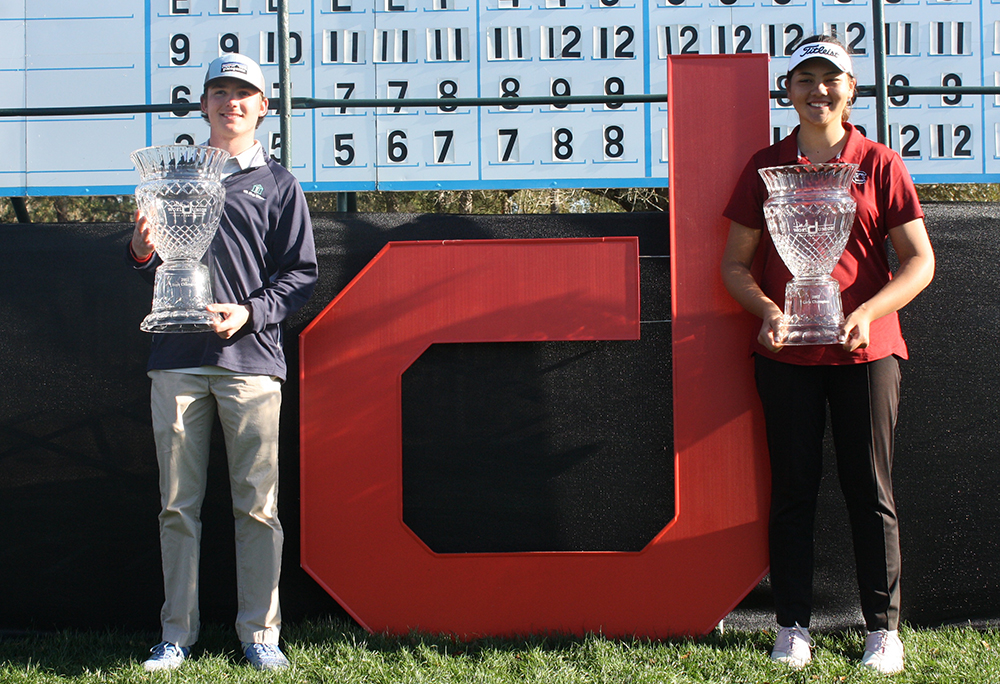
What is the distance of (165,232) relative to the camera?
2.34 meters

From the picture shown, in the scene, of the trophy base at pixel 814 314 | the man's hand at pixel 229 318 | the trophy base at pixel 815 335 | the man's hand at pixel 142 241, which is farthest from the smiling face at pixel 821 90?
the man's hand at pixel 142 241

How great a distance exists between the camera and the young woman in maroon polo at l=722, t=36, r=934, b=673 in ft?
7.77

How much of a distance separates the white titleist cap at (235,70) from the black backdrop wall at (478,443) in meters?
0.52

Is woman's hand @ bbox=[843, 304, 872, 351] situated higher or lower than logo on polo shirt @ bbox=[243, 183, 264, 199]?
lower

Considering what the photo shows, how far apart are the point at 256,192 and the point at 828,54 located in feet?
5.38

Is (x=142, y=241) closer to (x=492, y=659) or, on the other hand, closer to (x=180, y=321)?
(x=180, y=321)

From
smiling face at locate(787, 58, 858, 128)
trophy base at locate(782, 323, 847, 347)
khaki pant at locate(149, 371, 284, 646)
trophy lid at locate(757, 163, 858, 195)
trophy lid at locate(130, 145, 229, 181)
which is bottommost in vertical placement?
khaki pant at locate(149, 371, 284, 646)

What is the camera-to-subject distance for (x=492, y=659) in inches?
97.7

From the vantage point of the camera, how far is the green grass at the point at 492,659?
233cm

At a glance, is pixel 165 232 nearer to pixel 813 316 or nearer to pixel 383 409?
pixel 383 409

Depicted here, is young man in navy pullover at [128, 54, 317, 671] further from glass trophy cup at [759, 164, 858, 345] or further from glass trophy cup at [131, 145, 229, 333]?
glass trophy cup at [759, 164, 858, 345]

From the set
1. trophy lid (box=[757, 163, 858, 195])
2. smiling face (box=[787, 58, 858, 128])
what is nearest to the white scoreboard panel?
smiling face (box=[787, 58, 858, 128])

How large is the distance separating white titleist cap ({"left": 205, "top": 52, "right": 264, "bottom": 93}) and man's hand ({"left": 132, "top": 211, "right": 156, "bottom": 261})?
48 cm

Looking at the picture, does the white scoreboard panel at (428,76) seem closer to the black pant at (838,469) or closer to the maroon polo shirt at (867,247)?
the maroon polo shirt at (867,247)
